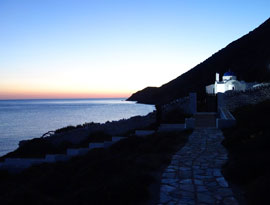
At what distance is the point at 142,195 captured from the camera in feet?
14.4

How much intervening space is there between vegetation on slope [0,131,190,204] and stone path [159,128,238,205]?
279 millimetres

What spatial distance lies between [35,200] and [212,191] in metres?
3.70

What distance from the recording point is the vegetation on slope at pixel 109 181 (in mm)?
4355

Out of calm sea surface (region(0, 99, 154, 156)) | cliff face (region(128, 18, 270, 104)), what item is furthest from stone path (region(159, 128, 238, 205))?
cliff face (region(128, 18, 270, 104))

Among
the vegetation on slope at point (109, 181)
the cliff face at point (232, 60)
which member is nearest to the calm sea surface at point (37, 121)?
the vegetation on slope at point (109, 181)

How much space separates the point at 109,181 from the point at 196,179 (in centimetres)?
195

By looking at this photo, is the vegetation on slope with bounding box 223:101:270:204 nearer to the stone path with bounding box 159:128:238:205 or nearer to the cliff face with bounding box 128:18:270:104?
the stone path with bounding box 159:128:238:205

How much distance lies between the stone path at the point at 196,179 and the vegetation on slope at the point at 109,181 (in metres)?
0.28

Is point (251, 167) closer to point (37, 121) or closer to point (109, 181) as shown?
point (109, 181)

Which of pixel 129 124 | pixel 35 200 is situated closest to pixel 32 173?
pixel 35 200

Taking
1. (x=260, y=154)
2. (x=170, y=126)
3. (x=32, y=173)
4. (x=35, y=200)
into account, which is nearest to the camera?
(x=35, y=200)

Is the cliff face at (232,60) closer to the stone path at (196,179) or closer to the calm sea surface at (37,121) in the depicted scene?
the calm sea surface at (37,121)

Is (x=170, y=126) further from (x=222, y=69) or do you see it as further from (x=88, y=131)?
(x=222, y=69)

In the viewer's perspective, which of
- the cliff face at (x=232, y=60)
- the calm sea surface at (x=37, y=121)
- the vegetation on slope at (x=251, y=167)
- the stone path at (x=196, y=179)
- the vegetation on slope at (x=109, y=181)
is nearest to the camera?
the vegetation on slope at (x=251, y=167)
